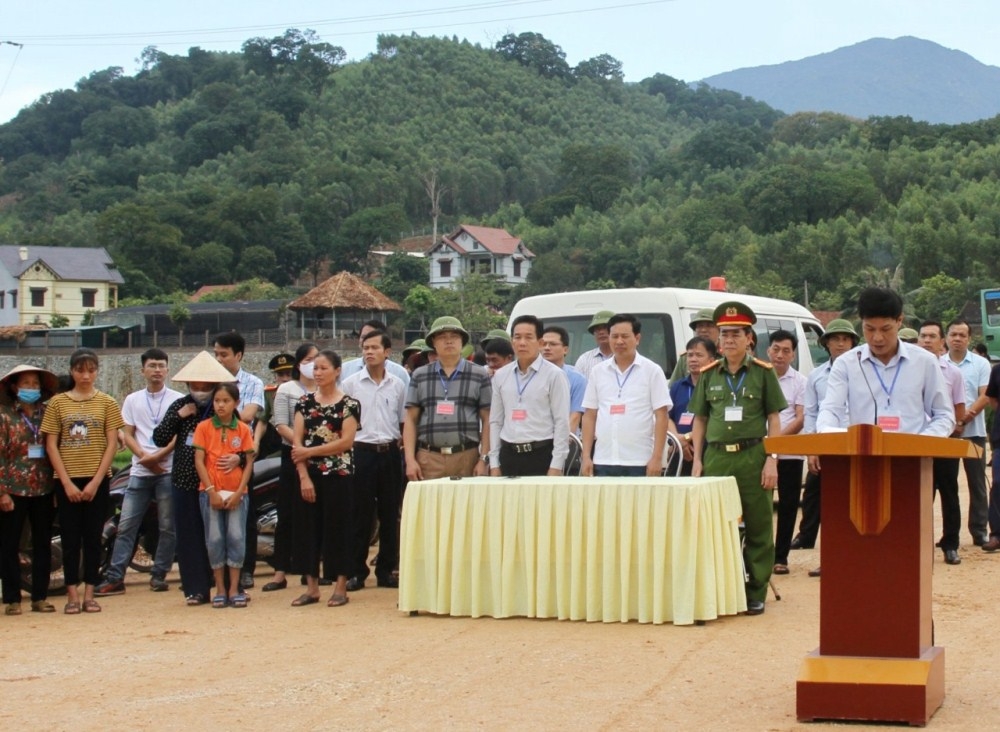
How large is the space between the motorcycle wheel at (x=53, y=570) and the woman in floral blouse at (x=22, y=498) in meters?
0.56

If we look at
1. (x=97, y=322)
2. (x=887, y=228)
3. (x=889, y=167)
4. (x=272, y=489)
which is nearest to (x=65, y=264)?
(x=97, y=322)

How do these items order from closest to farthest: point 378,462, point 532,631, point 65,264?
point 532,631 → point 378,462 → point 65,264

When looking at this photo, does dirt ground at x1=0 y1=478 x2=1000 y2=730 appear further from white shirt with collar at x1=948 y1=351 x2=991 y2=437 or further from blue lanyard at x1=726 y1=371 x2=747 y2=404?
white shirt with collar at x1=948 y1=351 x2=991 y2=437

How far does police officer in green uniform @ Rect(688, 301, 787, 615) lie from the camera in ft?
26.4

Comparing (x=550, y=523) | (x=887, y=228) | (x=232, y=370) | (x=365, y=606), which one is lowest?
(x=365, y=606)

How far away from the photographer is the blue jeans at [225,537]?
9117 millimetres

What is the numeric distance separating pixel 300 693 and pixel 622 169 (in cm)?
13395

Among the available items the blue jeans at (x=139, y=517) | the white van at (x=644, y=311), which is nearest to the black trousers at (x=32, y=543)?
the blue jeans at (x=139, y=517)

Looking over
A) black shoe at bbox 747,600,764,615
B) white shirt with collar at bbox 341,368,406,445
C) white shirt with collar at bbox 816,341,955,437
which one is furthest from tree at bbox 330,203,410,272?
white shirt with collar at bbox 816,341,955,437

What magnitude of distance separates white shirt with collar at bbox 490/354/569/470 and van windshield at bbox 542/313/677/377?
8.99 ft

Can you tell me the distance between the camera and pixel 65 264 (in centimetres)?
8962

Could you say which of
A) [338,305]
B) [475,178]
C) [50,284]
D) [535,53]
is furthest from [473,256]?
[535,53]

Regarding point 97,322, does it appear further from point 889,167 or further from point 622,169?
point 622,169

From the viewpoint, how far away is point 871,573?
17.9ft
